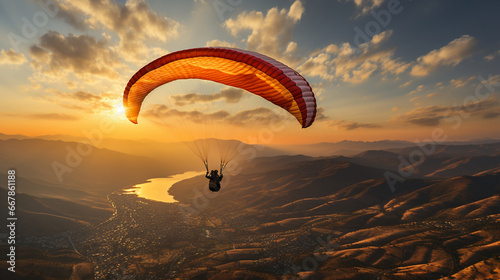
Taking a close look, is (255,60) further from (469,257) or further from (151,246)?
(151,246)

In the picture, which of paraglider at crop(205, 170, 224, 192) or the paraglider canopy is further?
paraglider at crop(205, 170, 224, 192)

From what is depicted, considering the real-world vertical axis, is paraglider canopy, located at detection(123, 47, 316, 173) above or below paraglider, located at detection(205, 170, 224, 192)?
above

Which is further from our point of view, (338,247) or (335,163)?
(335,163)

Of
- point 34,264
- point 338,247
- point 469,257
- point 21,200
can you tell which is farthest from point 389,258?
point 21,200

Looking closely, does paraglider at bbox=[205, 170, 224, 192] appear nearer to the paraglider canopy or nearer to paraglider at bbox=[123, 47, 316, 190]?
the paraglider canopy

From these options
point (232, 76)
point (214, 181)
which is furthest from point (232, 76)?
point (214, 181)

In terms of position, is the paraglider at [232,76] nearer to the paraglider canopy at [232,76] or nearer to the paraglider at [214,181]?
the paraglider canopy at [232,76]

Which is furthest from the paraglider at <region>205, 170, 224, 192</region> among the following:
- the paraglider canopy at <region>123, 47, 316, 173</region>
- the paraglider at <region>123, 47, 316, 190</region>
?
the paraglider at <region>123, 47, 316, 190</region>

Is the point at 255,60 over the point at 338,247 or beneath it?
over

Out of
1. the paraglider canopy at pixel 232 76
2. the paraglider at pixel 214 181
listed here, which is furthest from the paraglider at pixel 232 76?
the paraglider at pixel 214 181
